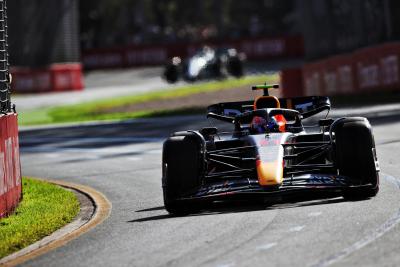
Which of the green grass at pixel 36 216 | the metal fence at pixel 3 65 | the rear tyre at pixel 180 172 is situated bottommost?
the green grass at pixel 36 216

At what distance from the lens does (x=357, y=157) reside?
41.7 feet

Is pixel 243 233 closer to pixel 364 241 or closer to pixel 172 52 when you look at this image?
pixel 364 241

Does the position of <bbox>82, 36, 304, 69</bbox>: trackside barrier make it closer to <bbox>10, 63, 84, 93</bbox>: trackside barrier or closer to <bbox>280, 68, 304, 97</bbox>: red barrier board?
<bbox>10, 63, 84, 93</bbox>: trackside barrier

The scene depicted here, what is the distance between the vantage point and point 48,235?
40.5 feet

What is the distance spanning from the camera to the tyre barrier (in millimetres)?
30656

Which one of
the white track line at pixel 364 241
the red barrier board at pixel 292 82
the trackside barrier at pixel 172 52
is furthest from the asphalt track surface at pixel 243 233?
the trackside barrier at pixel 172 52

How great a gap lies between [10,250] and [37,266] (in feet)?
3.99

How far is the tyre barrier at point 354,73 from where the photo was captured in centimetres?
3066

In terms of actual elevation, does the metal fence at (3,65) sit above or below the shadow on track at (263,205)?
above

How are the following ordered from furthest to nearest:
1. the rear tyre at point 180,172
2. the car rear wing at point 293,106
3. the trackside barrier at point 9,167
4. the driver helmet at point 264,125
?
the car rear wing at point 293,106 → the driver helmet at point 264,125 → the trackside barrier at point 9,167 → the rear tyre at point 180,172

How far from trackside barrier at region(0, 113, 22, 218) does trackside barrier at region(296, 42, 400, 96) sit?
660 inches

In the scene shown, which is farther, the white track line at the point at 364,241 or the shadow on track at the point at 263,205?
the shadow on track at the point at 263,205

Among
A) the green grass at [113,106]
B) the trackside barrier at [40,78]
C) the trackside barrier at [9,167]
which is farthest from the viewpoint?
the trackside barrier at [40,78]

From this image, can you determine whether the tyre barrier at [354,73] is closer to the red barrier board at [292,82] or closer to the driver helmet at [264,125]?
the red barrier board at [292,82]
